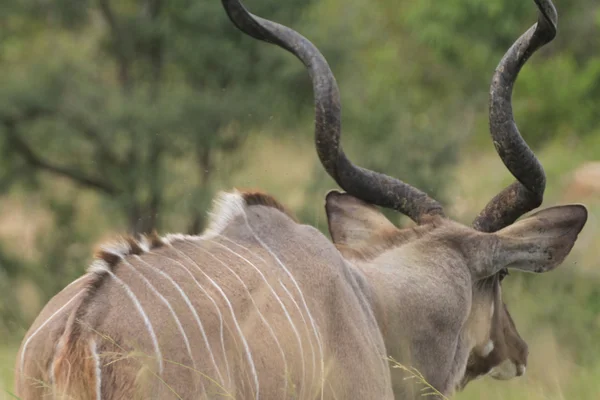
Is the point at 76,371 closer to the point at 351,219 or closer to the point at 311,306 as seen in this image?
the point at 311,306

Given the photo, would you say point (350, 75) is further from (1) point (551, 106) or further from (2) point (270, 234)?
(2) point (270, 234)

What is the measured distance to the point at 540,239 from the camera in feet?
10.5

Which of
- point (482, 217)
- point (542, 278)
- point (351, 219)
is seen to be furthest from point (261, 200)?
point (542, 278)

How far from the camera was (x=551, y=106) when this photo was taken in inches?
527

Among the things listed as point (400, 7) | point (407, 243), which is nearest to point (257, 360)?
point (407, 243)

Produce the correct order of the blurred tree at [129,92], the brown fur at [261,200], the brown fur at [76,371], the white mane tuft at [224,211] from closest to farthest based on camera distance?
1. the brown fur at [76,371]
2. the white mane tuft at [224,211]
3. the brown fur at [261,200]
4. the blurred tree at [129,92]

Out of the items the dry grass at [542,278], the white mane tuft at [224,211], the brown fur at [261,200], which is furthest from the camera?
the dry grass at [542,278]

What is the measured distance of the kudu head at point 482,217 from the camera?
320cm

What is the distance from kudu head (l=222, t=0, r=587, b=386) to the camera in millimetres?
3195

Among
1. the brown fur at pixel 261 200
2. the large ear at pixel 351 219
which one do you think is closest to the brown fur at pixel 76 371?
the brown fur at pixel 261 200

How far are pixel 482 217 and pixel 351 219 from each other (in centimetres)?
43

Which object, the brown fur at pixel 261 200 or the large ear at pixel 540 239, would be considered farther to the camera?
the large ear at pixel 540 239

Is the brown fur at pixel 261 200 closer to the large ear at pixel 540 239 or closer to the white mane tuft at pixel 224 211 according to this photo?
the white mane tuft at pixel 224 211

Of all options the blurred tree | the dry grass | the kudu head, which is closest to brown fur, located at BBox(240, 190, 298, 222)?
the kudu head
